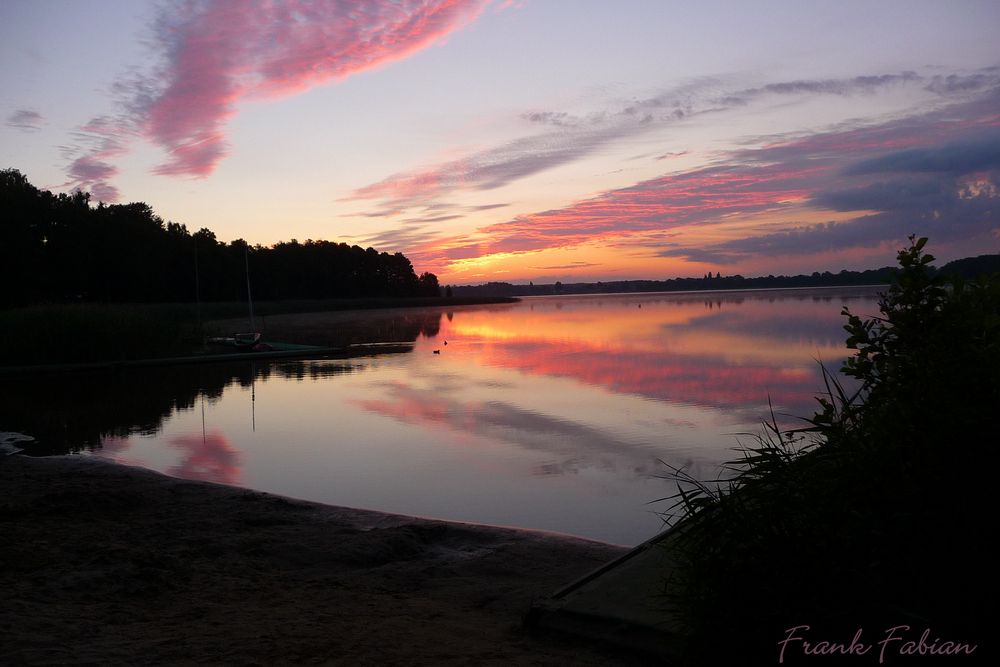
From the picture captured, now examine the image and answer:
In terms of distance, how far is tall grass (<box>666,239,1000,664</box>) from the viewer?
351 centimetres

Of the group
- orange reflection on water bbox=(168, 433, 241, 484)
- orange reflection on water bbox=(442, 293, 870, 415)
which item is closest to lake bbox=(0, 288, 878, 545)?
orange reflection on water bbox=(168, 433, 241, 484)

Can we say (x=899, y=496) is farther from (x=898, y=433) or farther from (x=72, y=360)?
(x=72, y=360)

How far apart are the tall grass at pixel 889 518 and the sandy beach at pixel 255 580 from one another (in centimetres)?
127

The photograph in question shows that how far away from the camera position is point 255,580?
21.4 ft

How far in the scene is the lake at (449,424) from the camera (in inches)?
414

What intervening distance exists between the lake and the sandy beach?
4.67 feet

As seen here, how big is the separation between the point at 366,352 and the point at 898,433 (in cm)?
3216

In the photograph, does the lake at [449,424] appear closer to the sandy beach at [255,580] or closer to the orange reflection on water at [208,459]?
the orange reflection on water at [208,459]

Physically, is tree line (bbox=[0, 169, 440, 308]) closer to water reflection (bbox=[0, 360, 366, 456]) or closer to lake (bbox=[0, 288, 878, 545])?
water reflection (bbox=[0, 360, 366, 456])

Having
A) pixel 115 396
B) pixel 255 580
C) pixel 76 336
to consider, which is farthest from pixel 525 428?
pixel 76 336

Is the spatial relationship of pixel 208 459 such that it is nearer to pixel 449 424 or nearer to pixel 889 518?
pixel 449 424

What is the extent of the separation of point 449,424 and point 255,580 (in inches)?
378

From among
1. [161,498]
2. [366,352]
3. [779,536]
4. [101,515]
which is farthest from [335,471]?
[366,352]

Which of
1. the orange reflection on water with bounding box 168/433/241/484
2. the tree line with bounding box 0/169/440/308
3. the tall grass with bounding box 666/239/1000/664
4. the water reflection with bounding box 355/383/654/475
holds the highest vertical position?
the tree line with bounding box 0/169/440/308
